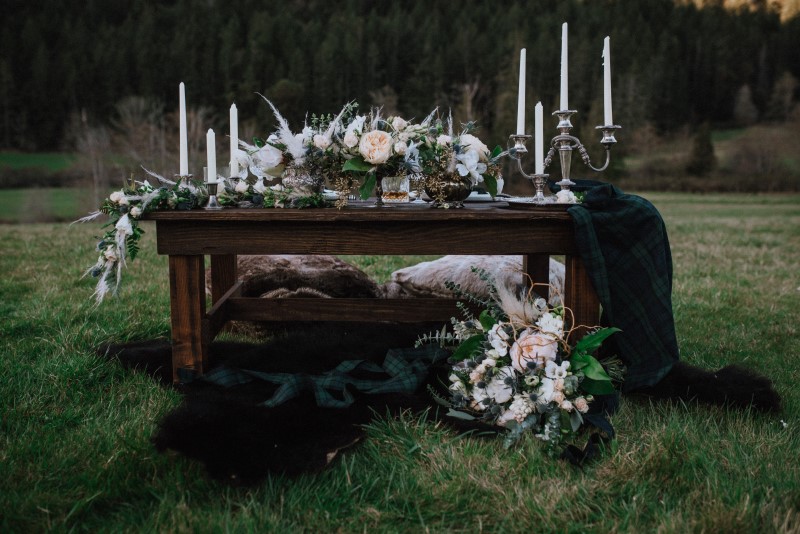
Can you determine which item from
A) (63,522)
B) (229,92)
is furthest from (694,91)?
(63,522)

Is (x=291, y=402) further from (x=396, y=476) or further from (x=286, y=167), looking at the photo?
(x=286, y=167)

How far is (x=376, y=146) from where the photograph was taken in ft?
10.6

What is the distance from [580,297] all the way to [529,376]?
23.5 inches

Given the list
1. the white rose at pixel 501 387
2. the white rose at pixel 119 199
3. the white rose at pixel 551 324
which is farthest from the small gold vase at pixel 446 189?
the white rose at pixel 119 199

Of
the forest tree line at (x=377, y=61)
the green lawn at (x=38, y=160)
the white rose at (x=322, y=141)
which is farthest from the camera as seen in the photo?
the forest tree line at (x=377, y=61)

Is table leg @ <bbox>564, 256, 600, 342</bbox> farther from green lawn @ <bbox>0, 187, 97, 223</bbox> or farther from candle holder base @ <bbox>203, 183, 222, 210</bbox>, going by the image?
green lawn @ <bbox>0, 187, 97, 223</bbox>

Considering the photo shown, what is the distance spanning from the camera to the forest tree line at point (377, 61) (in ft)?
129

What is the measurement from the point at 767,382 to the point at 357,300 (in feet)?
7.66

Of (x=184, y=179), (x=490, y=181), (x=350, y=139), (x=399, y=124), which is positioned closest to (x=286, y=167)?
(x=350, y=139)

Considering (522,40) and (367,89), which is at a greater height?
(522,40)

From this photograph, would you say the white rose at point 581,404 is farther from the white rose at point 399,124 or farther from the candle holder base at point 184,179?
the candle holder base at point 184,179

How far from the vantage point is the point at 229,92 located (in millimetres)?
38812

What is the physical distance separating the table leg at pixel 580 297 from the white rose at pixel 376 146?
40.7 inches

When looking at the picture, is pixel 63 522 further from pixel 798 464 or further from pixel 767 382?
pixel 767 382
